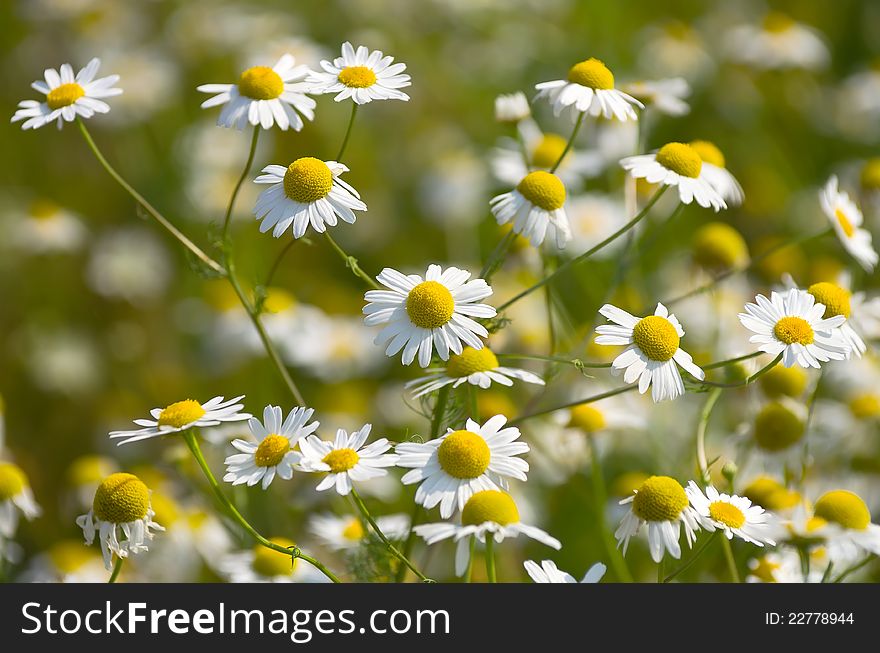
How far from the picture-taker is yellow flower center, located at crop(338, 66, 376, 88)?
1.80 m

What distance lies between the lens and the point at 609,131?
11.0ft

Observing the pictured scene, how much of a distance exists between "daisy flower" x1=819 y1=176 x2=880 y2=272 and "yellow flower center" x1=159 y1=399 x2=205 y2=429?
1.32 m

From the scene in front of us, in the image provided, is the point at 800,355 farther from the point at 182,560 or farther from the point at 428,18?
the point at 428,18

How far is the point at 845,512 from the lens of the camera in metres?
1.79

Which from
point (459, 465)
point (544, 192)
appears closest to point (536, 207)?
point (544, 192)

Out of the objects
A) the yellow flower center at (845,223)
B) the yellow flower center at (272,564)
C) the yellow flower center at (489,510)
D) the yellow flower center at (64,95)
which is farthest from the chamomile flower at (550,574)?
the yellow flower center at (64,95)

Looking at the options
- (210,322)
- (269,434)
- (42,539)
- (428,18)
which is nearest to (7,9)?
(428,18)

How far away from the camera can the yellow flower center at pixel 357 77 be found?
1.80 metres

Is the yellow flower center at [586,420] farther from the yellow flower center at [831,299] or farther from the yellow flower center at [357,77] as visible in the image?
the yellow flower center at [357,77]

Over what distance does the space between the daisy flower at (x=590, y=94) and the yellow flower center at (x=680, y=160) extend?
93 millimetres

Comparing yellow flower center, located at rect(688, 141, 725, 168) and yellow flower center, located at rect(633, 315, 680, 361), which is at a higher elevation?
yellow flower center, located at rect(688, 141, 725, 168)

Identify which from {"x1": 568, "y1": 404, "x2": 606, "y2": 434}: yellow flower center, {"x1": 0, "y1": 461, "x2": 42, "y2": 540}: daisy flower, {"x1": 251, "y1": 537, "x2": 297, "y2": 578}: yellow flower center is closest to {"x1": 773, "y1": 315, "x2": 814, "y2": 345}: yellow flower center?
{"x1": 568, "y1": 404, "x2": 606, "y2": 434}: yellow flower center

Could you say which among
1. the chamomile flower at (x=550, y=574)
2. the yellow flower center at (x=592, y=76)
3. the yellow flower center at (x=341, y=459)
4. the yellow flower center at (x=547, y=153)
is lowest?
the chamomile flower at (x=550, y=574)

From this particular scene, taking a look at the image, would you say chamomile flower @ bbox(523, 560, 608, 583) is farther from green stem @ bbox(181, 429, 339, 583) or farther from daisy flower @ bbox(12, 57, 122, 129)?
daisy flower @ bbox(12, 57, 122, 129)
